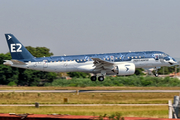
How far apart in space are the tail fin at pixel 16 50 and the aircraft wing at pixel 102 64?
974 centimetres

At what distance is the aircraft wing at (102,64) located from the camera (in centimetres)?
4269

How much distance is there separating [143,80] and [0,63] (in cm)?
3711

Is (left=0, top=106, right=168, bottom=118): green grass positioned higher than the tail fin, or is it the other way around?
the tail fin

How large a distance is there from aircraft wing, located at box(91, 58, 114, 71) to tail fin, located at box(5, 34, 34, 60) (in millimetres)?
9736

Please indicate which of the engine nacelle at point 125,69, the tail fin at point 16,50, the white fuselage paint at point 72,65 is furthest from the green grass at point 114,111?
the tail fin at point 16,50

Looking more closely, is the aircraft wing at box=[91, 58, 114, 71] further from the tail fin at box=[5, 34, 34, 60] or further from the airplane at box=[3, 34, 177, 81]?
the tail fin at box=[5, 34, 34, 60]

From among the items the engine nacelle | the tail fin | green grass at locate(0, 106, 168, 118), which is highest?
the tail fin

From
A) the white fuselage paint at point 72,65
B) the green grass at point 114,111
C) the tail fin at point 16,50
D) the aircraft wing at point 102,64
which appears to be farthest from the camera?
the tail fin at point 16,50

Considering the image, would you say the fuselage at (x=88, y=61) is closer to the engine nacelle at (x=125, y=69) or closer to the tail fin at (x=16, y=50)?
the tail fin at (x=16, y=50)

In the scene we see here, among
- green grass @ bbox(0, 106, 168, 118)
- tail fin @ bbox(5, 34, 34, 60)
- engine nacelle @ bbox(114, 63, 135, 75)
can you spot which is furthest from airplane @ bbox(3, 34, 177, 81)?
green grass @ bbox(0, 106, 168, 118)

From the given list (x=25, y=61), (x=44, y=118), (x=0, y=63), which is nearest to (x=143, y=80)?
(x=25, y=61)

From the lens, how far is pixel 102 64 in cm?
4356

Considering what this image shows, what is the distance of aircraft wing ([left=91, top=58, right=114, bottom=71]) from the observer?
4269cm

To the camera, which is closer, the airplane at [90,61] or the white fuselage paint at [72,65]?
the airplane at [90,61]
